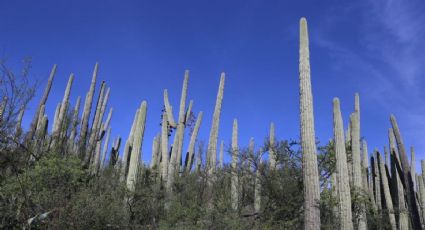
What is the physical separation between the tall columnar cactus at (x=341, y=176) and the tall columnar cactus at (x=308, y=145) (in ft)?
6.42

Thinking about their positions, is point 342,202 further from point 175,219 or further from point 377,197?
point 377,197

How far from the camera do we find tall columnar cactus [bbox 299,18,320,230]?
6.69 meters

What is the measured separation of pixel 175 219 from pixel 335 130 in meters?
5.48

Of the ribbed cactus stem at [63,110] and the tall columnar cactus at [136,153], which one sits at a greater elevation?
the ribbed cactus stem at [63,110]

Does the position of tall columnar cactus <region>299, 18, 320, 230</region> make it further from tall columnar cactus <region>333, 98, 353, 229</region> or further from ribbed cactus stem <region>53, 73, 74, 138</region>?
ribbed cactus stem <region>53, 73, 74, 138</region>

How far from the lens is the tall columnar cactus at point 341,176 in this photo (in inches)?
335

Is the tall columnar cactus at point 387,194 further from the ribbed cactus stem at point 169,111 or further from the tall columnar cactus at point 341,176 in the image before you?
the ribbed cactus stem at point 169,111

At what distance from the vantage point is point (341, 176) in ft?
29.6

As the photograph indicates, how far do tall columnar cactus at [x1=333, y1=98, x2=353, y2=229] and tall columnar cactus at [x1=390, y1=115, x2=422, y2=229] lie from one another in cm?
421

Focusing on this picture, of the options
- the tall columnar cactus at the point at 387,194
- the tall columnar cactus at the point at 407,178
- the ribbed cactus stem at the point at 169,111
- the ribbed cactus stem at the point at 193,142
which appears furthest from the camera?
the ribbed cactus stem at the point at 193,142

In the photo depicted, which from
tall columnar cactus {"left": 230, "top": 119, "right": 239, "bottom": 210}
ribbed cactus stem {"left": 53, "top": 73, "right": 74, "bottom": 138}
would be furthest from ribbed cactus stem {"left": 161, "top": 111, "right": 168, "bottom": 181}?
ribbed cactus stem {"left": 53, "top": 73, "right": 74, "bottom": 138}

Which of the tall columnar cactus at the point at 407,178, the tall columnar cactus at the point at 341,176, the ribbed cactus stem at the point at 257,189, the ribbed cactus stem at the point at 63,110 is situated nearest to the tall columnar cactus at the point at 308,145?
the tall columnar cactus at the point at 341,176

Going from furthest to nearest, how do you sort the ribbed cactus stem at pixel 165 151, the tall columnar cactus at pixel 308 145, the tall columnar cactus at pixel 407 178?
the ribbed cactus stem at pixel 165 151
the tall columnar cactus at pixel 407 178
the tall columnar cactus at pixel 308 145

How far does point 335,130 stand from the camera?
945cm
